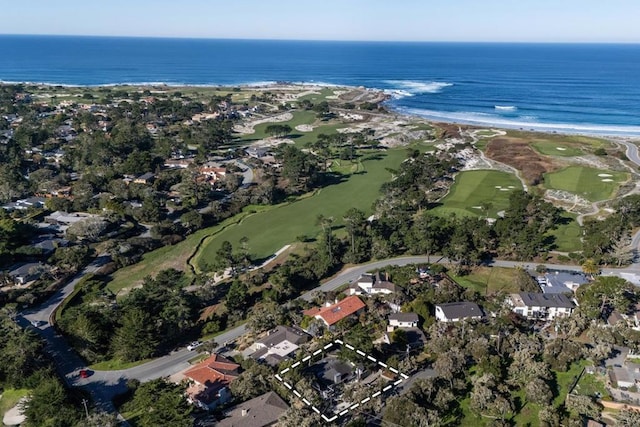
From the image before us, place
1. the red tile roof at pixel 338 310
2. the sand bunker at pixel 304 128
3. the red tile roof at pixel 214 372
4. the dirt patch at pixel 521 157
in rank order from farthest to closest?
the sand bunker at pixel 304 128, the dirt patch at pixel 521 157, the red tile roof at pixel 338 310, the red tile roof at pixel 214 372

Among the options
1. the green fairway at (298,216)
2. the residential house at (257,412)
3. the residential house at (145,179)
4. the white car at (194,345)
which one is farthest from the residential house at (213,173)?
the residential house at (257,412)

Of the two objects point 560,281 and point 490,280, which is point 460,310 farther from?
point 560,281

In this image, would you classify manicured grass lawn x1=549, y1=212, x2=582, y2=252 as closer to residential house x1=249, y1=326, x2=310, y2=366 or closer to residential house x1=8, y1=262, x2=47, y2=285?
residential house x1=249, y1=326, x2=310, y2=366

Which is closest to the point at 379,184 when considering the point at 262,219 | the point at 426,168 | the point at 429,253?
the point at 426,168

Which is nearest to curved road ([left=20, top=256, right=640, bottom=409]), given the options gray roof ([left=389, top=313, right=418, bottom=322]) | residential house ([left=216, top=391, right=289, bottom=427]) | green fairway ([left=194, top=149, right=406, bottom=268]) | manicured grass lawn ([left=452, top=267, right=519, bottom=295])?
residential house ([left=216, top=391, right=289, bottom=427])

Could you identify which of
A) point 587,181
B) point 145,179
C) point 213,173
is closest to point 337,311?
point 213,173

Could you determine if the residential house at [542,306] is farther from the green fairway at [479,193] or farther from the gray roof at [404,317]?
the green fairway at [479,193]
